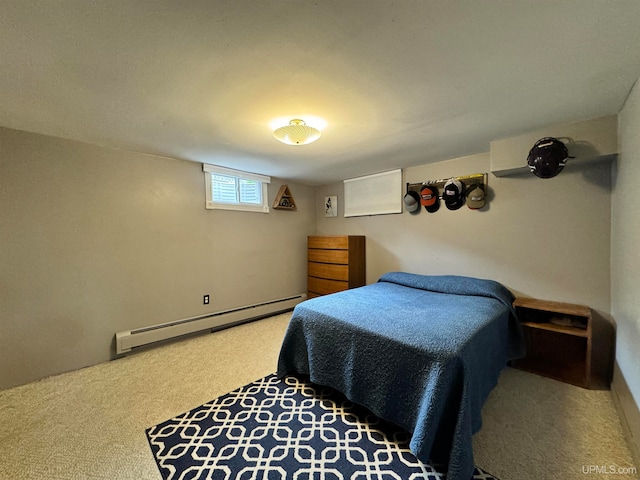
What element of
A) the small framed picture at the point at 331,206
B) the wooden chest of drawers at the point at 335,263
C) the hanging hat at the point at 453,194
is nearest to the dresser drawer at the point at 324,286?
the wooden chest of drawers at the point at 335,263

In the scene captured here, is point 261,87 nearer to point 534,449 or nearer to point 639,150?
point 639,150

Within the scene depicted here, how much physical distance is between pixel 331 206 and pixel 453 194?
1929mm

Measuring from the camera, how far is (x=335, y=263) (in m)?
3.73

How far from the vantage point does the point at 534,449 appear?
1.40 m

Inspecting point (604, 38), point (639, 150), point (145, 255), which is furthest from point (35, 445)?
point (639, 150)

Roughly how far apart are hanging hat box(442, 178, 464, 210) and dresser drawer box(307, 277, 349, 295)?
1646mm

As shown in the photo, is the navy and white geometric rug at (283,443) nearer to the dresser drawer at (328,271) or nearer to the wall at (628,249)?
Result: the wall at (628,249)

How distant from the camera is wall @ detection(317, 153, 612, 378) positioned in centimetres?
213

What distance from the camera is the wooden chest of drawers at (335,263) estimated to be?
3578mm

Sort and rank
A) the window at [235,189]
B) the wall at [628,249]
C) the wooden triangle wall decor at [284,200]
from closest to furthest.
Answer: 1. the wall at [628,249]
2. the window at [235,189]
3. the wooden triangle wall decor at [284,200]

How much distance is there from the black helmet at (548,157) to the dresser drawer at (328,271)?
2.27 metres

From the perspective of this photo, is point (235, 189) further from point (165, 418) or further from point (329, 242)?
point (165, 418)

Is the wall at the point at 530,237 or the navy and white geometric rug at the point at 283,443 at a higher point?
the wall at the point at 530,237

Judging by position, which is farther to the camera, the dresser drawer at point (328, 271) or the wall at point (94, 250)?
the dresser drawer at point (328, 271)
